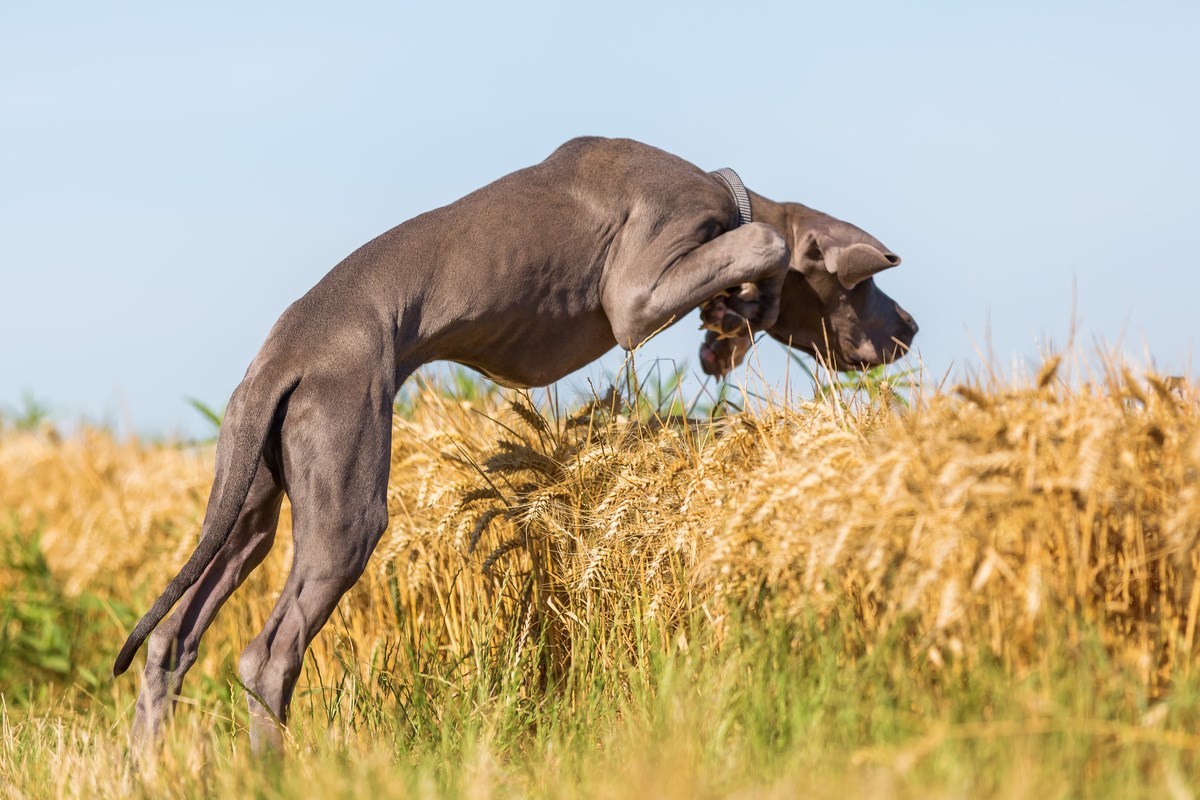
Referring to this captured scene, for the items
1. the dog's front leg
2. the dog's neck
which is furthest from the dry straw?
the dog's neck

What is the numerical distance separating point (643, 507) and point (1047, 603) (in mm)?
1846

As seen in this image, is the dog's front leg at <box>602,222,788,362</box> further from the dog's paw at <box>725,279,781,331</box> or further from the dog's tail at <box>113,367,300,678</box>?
the dog's tail at <box>113,367,300,678</box>

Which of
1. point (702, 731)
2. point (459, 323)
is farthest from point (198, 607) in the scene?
point (702, 731)

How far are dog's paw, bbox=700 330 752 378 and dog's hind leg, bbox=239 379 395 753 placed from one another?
64.6 inches

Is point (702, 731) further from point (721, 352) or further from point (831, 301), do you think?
point (831, 301)

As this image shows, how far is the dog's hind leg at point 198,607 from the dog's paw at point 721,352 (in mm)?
1877

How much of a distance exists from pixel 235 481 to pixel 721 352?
6.91 ft

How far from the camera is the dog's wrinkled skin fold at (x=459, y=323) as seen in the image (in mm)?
4004

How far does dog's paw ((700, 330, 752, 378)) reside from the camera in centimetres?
499

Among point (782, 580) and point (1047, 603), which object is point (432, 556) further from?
point (1047, 603)

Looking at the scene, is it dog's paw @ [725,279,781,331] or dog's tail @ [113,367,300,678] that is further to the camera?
dog's paw @ [725,279,781,331]

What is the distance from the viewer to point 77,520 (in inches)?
342

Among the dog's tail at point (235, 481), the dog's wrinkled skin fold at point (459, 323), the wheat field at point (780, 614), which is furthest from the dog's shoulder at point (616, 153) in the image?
the dog's tail at point (235, 481)

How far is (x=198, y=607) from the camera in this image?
4383mm
